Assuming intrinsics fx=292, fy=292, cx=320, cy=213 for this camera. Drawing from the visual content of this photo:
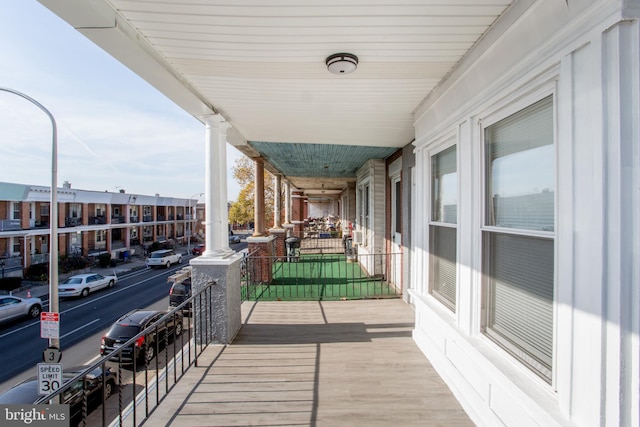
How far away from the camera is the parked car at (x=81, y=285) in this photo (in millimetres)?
15422

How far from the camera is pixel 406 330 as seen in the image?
13.5 feet

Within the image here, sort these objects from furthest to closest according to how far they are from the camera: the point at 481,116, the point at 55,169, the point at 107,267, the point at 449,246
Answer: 1. the point at 107,267
2. the point at 55,169
3. the point at 449,246
4. the point at 481,116

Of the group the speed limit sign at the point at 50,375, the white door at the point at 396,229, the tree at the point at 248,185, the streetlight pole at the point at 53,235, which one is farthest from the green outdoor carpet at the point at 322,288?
the tree at the point at 248,185

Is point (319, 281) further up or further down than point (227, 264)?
further down

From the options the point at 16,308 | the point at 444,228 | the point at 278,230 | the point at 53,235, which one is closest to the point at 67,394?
the point at 53,235

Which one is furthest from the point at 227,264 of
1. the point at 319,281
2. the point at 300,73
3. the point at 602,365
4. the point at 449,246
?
the point at 319,281

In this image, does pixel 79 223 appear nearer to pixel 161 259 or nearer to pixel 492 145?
pixel 161 259

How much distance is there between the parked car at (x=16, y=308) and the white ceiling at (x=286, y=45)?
48.0 ft

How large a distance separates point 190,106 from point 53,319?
5.35 m

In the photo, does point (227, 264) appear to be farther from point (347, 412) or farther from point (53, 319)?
point (53, 319)

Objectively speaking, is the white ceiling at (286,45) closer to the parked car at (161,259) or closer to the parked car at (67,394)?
the parked car at (67,394)

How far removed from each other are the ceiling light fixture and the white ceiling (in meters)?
0.04

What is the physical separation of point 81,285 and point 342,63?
19.5m

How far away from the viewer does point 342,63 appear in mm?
2506
